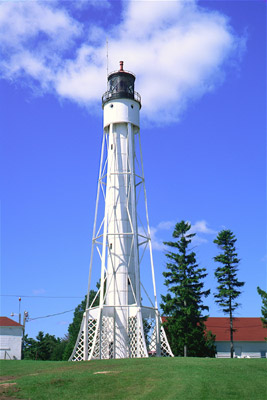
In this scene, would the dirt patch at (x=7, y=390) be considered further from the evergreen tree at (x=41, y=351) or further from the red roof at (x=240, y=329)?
the evergreen tree at (x=41, y=351)

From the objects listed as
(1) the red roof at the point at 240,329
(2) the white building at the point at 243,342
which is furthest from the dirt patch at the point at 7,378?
(1) the red roof at the point at 240,329

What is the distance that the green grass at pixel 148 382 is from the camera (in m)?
16.2

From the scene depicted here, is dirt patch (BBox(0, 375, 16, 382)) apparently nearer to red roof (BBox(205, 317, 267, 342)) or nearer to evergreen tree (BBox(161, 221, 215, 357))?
evergreen tree (BBox(161, 221, 215, 357))

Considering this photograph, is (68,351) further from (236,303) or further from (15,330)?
(236,303)

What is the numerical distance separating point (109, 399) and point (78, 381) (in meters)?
2.83

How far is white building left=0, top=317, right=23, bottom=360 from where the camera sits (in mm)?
45031

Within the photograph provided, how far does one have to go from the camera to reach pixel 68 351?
49.2 metres

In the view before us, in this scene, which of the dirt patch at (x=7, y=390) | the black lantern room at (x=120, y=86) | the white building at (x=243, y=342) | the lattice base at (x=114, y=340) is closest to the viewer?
the dirt patch at (x=7, y=390)

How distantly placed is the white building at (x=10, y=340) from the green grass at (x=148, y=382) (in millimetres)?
24265

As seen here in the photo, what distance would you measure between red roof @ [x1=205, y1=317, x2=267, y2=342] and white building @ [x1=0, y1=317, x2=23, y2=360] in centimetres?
1996

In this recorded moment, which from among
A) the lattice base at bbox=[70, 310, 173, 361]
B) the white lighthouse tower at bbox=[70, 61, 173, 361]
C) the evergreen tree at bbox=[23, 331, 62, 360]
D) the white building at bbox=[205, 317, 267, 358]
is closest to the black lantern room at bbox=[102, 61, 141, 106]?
the white lighthouse tower at bbox=[70, 61, 173, 361]

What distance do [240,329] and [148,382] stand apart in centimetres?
3778

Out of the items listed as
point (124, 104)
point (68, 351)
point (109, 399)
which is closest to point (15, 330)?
point (68, 351)

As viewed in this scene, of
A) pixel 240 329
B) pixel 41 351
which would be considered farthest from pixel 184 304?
pixel 41 351
